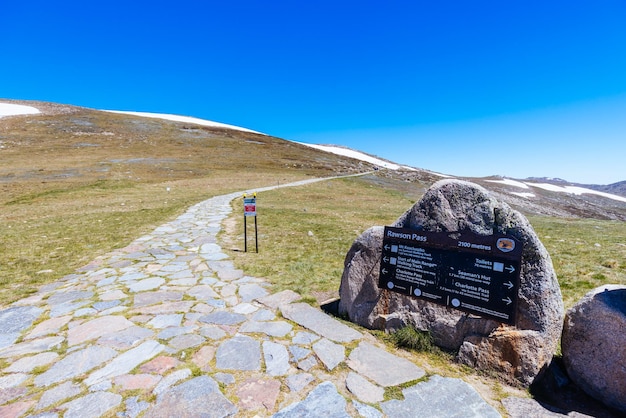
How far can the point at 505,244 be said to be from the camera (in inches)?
126

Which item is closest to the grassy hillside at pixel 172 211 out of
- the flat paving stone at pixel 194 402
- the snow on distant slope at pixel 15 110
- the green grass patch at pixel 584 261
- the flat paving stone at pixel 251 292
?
the green grass patch at pixel 584 261

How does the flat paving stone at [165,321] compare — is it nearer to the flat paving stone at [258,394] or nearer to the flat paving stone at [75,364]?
the flat paving stone at [75,364]

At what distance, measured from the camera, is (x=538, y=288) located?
123 inches

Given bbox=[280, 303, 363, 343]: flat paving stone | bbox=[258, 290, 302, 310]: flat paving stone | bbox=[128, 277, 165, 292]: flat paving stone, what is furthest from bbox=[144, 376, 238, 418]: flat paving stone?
bbox=[128, 277, 165, 292]: flat paving stone

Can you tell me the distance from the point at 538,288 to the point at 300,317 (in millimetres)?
2981

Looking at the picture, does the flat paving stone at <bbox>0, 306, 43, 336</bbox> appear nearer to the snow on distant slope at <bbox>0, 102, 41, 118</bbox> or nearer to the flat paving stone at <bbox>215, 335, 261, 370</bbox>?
the flat paving stone at <bbox>215, 335, 261, 370</bbox>

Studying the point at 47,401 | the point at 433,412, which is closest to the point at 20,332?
the point at 47,401

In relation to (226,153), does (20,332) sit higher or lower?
lower

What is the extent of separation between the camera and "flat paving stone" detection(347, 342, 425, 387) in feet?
10.2

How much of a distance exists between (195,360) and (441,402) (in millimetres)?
2602

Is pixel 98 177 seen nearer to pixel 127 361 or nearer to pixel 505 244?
pixel 127 361

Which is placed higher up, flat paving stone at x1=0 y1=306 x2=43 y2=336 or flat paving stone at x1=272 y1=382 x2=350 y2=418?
flat paving stone at x1=272 y1=382 x2=350 y2=418

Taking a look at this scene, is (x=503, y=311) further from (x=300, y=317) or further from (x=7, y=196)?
(x=7, y=196)

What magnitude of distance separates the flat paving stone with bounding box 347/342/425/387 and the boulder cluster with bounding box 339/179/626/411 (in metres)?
0.54
